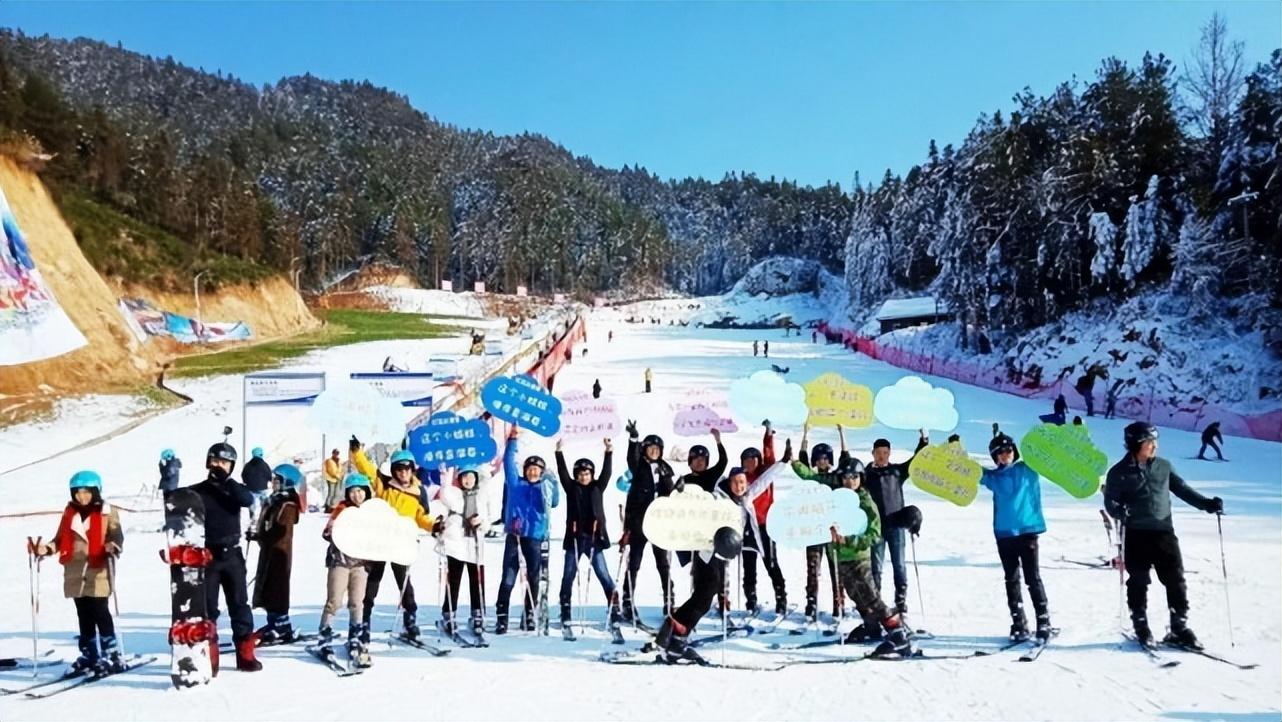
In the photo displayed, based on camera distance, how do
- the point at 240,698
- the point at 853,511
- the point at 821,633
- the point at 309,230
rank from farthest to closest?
1. the point at 309,230
2. the point at 821,633
3. the point at 853,511
4. the point at 240,698

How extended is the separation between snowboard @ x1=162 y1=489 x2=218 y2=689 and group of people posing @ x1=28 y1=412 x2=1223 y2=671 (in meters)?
0.11

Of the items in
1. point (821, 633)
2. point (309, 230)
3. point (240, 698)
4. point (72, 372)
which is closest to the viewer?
point (240, 698)

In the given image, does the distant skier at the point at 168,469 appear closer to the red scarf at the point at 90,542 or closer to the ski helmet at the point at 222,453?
the red scarf at the point at 90,542

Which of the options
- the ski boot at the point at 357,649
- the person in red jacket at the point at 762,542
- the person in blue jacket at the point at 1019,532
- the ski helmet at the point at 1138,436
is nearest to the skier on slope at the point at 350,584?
the ski boot at the point at 357,649

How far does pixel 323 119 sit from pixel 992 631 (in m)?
189

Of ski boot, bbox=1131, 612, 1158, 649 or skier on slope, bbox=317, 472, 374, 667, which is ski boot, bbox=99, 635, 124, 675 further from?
ski boot, bbox=1131, 612, 1158, 649

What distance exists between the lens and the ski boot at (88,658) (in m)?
6.36

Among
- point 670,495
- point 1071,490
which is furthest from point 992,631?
point 670,495

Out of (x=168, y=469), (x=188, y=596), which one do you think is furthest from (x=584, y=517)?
(x=168, y=469)

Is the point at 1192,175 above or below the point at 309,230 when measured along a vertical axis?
below

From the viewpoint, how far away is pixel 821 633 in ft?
24.9

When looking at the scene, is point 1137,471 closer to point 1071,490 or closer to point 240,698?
point 1071,490

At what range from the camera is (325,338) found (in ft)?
173

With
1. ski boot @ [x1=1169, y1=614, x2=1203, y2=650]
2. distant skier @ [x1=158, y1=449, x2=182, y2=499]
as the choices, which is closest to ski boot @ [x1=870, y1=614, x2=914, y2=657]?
ski boot @ [x1=1169, y1=614, x2=1203, y2=650]
